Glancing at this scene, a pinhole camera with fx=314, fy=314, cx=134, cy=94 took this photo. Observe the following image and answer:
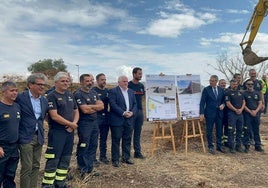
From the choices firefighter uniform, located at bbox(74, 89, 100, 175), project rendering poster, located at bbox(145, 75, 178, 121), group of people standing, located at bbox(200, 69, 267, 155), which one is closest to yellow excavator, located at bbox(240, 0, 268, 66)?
group of people standing, located at bbox(200, 69, 267, 155)

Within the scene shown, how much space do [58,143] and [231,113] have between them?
500cm

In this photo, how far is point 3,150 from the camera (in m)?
4.21

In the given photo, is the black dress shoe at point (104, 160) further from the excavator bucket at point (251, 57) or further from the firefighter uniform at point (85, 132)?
the excavator bucket at point (251, 57)

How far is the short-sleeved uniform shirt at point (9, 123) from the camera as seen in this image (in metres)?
4.17

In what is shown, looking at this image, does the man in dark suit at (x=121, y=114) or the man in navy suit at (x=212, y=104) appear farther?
the man in navy suit at (x=212, y=104)

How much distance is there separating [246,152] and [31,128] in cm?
611

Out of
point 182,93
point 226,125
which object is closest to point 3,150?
point 182,93

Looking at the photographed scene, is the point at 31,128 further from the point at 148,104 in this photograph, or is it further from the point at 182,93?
the point at 182,93

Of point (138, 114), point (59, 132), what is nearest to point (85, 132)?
point (59, 132)

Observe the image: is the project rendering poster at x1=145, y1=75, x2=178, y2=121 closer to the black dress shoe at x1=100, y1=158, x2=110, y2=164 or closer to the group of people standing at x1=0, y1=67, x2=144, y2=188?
the group of people standing at x1=0, y1=67, x2=144, y2=188

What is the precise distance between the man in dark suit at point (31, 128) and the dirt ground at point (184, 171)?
1204 millimetres

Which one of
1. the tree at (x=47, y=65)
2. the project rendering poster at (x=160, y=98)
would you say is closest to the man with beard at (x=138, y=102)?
the project rendering poster at (x=160, y=98)

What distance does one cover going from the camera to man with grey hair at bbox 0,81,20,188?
4184 millimetres

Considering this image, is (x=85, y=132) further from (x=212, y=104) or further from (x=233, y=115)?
(x=233, y=115)
